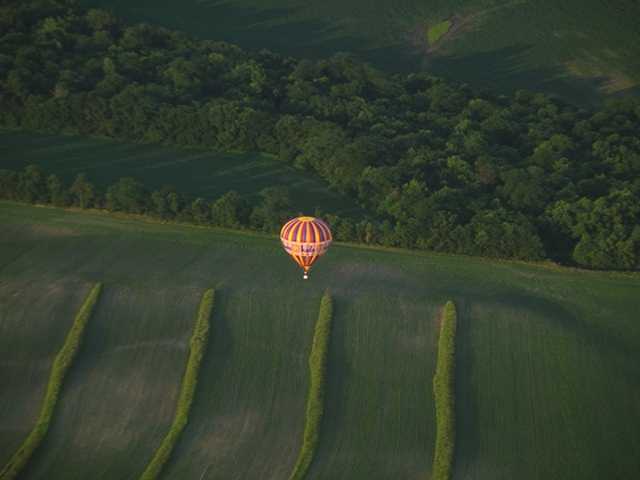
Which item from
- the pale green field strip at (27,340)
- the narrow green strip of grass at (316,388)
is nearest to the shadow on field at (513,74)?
the narrow green strip of grass at (316,388)

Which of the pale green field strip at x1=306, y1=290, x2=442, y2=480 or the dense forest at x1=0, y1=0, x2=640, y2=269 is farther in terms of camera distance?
the dense forest at x1=0, y1=0, x2=640, y2=269

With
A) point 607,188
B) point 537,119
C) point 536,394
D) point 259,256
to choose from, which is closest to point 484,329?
point 536,394

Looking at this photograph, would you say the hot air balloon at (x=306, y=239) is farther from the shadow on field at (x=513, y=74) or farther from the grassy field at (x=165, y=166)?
the shadow on field at (x=513, y=74)

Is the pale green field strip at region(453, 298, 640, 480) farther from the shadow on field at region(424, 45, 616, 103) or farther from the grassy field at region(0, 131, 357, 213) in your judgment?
the shadow on field at region(424, 45, 616, 103)

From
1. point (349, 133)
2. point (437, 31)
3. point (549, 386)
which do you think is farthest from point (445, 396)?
point (437, 31)

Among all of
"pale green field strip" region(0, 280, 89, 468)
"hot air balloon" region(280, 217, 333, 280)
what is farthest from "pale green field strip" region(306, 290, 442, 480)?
"pale green field strip" region(0, 280, 89, 468)
